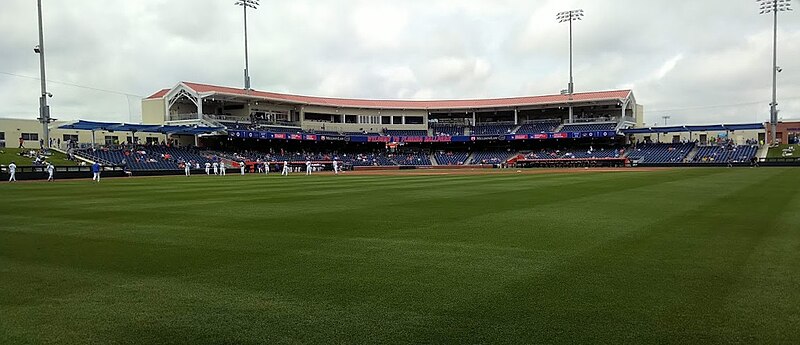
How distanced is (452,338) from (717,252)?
5.13 meters

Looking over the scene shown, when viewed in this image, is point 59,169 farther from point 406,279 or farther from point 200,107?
point 406,279

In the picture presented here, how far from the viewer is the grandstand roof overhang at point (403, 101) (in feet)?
203

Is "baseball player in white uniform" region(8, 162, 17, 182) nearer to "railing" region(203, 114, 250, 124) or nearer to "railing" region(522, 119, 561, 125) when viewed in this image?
"railing" region(203, 114, 250, 124)

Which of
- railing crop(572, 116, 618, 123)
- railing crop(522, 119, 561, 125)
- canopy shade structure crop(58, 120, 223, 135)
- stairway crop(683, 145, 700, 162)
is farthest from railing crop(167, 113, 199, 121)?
stairway crop(683, 145, 700, 162)

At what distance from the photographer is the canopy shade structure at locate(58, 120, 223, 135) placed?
155ft

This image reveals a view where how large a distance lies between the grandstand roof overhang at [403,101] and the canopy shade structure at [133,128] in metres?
5.43

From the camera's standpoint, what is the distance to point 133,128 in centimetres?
5034

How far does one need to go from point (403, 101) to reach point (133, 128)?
42.1 metres

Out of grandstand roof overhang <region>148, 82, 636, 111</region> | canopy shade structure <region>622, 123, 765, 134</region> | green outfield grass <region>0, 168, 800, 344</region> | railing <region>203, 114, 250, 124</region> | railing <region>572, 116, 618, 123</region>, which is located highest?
grandstand roof overhang <region>148, 82, 636, 111</region>

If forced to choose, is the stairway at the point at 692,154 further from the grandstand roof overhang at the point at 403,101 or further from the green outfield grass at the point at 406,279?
the green outfield grass at the point at 406,279

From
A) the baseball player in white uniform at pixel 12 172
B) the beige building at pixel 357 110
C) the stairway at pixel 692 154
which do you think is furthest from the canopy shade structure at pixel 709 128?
the baseball player in white uniform at pixel 12 172

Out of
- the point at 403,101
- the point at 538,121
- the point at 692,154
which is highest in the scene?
the point at 403,101

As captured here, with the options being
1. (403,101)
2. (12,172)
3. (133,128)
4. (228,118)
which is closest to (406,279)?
(12,172)

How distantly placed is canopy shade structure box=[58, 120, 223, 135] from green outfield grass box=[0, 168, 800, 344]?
41.3 metres
